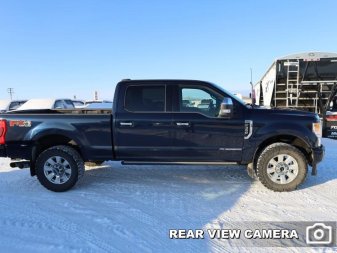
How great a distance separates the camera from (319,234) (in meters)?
3.69

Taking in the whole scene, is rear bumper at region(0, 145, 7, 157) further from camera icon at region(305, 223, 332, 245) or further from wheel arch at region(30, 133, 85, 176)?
camera icon at region(305, 223, 332, 245)

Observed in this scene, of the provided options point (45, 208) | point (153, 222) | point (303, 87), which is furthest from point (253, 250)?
point (303, 87)

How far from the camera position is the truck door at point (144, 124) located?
17.2 feet

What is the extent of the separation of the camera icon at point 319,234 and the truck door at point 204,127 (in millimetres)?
1708

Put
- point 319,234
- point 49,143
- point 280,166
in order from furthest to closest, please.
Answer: point 49,143 → point 280,166 → point 319,234

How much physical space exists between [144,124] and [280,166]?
2352mm

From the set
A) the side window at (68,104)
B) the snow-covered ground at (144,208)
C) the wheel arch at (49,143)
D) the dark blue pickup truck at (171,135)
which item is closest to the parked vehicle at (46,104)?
the side window at (68,104)

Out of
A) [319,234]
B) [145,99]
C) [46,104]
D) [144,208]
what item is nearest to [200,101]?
[145,99]

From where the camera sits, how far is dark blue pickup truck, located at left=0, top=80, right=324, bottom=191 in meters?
5.16

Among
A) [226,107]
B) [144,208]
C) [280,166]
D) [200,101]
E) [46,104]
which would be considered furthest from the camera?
[46,104]

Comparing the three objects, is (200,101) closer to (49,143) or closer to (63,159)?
(63,159)

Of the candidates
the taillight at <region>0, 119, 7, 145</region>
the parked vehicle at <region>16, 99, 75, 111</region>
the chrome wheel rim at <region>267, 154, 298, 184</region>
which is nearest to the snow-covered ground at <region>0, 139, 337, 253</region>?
the chrome wheel rim at <region>267, 154, 298, 184</region>

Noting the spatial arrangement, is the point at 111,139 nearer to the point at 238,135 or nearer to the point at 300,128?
the point at 238,135

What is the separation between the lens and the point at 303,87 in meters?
11.4
